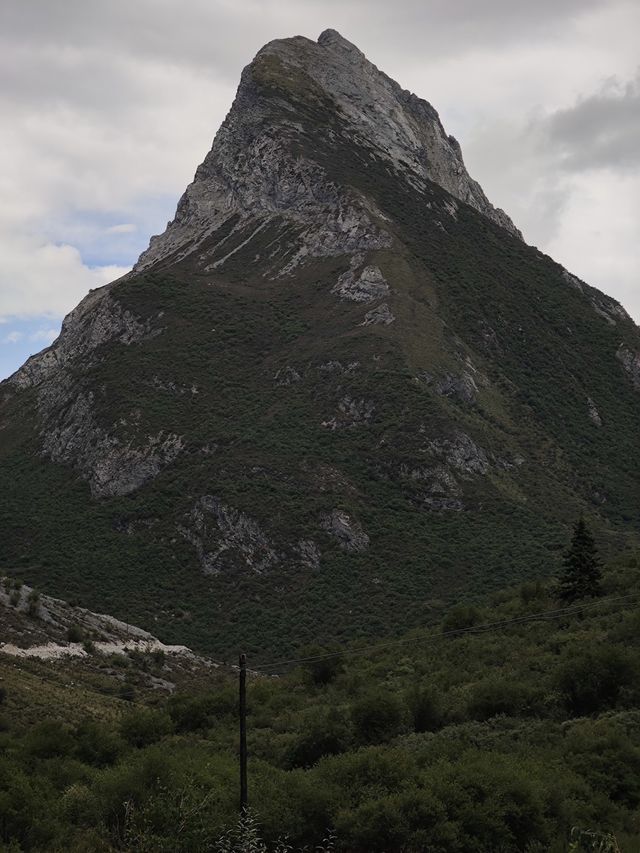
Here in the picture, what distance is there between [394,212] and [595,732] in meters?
129

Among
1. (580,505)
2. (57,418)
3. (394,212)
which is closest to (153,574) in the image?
(57,418)

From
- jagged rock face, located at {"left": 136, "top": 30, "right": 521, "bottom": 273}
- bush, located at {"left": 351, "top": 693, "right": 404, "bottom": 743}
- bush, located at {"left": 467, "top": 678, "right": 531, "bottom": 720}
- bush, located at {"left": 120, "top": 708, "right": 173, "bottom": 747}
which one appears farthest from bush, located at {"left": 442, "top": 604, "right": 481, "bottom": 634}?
jagged rock face, located at {"left": 136, "top": 30, "right": 521, "bottom": 273}

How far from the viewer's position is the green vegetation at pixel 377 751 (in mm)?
27250

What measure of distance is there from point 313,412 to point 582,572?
62177mm

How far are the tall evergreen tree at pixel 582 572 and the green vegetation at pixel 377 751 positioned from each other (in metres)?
1.15

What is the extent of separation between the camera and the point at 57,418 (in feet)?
425

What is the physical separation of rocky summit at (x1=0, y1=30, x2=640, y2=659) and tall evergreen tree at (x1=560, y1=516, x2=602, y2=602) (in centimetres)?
2854

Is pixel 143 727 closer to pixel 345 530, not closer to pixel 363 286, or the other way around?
pixel 345 530

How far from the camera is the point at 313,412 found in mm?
114562

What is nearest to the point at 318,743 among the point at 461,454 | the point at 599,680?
the point at 599,680

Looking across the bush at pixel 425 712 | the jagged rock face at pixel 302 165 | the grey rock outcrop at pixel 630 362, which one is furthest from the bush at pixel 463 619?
the grey rock outcrop at pixel 630 362

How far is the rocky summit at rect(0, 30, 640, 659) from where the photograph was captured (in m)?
95.1

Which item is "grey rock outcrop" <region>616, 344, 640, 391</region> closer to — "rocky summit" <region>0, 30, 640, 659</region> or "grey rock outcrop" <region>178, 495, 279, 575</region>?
"rocky summit" <region>0, 30, 640, 659</region>

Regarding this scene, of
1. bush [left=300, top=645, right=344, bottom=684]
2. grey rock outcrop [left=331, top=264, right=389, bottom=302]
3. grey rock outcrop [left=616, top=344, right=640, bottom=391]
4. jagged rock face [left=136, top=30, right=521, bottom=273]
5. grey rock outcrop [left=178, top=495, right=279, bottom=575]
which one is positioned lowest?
bush [left=300, top=645, right=344, bottom=684]
